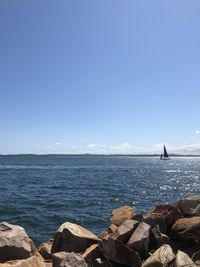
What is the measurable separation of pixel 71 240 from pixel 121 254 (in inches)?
72.4

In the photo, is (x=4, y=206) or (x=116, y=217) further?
(x=4, y=206)

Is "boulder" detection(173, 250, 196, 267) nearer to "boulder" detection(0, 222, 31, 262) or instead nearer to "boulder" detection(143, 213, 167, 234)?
"boulder" detection(143, 213, 167, 234)

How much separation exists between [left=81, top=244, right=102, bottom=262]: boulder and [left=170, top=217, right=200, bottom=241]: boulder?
97.4 inches

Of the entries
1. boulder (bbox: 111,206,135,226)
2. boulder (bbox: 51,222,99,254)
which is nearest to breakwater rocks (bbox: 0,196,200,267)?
boulder (bbox: 51,222,99,254)

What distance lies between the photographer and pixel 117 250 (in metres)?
9.86

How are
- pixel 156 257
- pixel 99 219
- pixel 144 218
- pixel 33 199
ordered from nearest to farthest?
pixel 156 257
pixel 144 218
pixel 99 219
pixel 33 199

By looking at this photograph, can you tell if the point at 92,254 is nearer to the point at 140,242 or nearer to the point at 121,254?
the point at 121,254

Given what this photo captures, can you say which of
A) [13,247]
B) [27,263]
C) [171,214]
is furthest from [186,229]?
[13,247]

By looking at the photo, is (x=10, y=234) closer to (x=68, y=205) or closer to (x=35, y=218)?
(x=35, y=218)

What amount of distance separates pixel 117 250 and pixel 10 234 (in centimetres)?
337

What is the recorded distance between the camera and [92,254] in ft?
33.8

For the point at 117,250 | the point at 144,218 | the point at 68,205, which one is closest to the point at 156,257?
the point at 117,250

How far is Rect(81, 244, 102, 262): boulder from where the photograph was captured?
33.4 ft

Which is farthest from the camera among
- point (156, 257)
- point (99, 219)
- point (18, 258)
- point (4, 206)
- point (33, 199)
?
point (33, 199)
